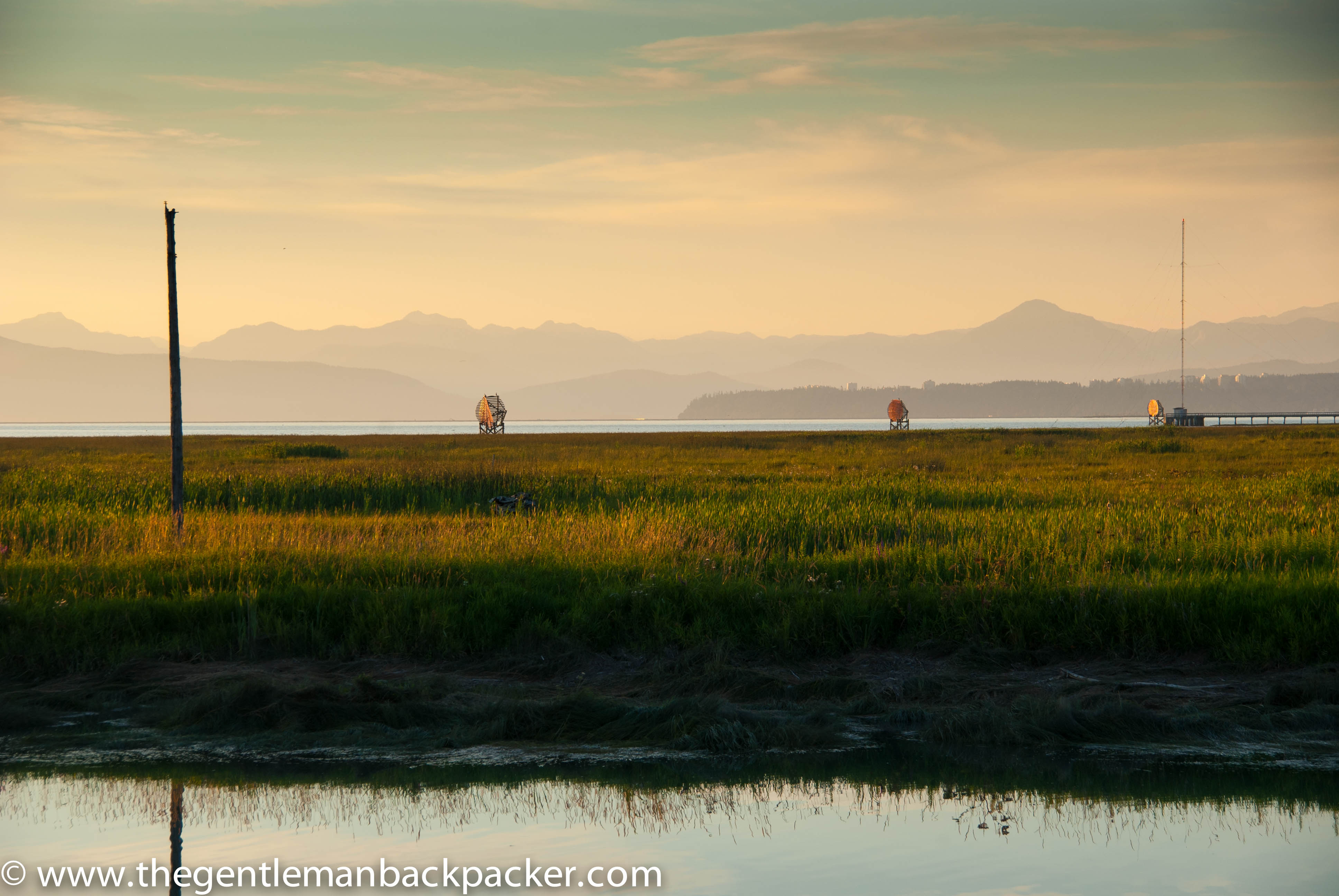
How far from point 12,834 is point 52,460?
2343 inches

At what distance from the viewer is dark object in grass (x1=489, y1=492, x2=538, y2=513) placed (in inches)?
1022

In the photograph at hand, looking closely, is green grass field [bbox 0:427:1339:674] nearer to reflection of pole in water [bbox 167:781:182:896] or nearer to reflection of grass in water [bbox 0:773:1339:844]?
reflection of grass in water [bbox 0:773:1339:844]

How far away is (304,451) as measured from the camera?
68062 mm

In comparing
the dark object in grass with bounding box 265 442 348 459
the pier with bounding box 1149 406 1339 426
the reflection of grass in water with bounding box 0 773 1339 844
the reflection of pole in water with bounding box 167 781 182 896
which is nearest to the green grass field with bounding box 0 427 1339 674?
the reflection of grass in water with bounding box 0 773 1339 844

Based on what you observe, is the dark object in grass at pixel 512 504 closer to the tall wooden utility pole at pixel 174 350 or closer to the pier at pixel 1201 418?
the tall wooden utility pole at pixel 174 350

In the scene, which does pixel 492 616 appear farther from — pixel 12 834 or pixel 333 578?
pixel 12 834

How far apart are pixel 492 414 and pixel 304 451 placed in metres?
96.8

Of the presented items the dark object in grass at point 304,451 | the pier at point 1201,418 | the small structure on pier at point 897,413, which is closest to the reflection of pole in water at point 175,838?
the dark object in grass at point 304,451

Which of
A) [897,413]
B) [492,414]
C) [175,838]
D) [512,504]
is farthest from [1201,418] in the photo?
[175,838]

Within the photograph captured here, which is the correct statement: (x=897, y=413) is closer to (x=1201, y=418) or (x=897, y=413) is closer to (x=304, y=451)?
(x=1201, y=418)

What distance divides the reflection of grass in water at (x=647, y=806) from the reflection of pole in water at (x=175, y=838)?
3.0 inches

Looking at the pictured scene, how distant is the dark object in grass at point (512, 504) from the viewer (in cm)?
2595

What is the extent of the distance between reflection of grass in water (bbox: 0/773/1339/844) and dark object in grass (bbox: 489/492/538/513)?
53.4ft

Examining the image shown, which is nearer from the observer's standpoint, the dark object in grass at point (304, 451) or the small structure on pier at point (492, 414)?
the dark object in grass at point (304, 451)
